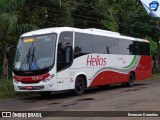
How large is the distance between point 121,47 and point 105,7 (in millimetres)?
Result: 18798

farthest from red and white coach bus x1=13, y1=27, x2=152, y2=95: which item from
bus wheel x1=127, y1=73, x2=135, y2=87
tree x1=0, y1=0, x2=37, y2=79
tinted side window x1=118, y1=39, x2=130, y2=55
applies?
tree x1=0, y1=0, x2=37, y2=79

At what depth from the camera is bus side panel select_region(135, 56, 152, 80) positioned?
2690cm

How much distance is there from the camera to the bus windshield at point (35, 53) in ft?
58.7

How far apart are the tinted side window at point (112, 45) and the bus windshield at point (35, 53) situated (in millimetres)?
5339

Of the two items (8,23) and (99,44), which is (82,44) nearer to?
(99,44)

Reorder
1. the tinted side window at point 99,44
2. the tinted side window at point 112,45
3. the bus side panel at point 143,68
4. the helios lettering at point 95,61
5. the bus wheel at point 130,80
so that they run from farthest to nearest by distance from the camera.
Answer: the bus side panel at point 143,68 < the bus wheel at point 130,80 < the tinted side window at point 112,45 < the tinted side window at point 99,44 < the helios lettering at point 95,61

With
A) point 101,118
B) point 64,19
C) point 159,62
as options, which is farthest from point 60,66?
point 159,62

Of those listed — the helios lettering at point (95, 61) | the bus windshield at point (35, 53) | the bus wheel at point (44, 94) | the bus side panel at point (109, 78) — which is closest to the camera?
the bus windshield at point (35, 53)

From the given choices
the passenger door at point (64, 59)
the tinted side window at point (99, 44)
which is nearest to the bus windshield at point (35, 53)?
the passenger door at point (64, 59)

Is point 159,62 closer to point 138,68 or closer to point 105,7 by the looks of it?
point 105,7

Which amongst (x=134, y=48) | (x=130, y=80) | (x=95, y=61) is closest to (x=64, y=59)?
(x=95, y=61)

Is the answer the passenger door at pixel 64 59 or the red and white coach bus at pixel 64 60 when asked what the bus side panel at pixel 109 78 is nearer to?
the red and white coach bus at pixel 64 60

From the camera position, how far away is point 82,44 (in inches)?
784

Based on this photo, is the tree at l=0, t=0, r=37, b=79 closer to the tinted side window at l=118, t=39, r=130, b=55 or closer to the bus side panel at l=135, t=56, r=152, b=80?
the tinted side window at l=118, t=39, r=130, b=55
